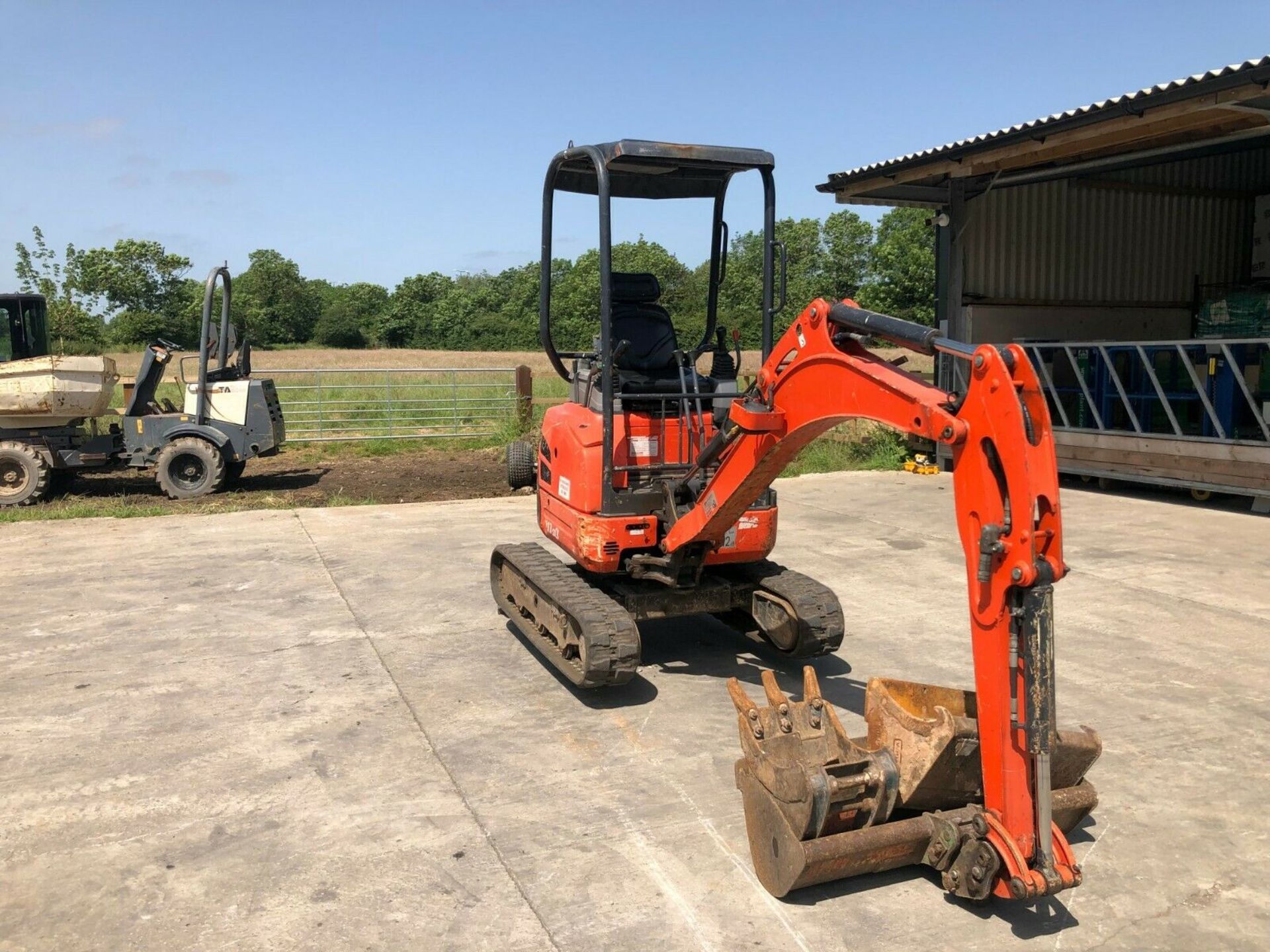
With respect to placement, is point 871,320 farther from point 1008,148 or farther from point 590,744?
point 1008,148

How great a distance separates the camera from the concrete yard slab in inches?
140

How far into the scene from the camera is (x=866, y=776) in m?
3.64

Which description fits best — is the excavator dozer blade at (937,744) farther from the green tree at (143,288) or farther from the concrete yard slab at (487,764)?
the green tree at (143,288)

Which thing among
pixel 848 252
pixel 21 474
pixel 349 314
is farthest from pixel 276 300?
pixel 21 474

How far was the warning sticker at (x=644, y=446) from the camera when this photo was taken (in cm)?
583

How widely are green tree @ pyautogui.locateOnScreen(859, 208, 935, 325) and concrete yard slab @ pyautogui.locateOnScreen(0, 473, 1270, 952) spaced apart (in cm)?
2510

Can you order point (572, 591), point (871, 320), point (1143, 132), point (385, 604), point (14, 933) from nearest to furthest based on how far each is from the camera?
point (14, 933)
point (871, 320)
point (572, 591)
point (385, 604)
point (1143, 132)

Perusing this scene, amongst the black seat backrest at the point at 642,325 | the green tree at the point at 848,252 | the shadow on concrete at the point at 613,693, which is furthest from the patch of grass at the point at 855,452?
the green tree at the point at 848,252

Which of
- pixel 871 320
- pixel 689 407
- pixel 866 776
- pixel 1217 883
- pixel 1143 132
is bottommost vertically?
pixel 1217 883

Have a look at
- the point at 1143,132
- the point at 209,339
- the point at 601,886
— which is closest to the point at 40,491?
the point at 209,339

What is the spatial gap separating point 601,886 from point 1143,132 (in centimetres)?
1103

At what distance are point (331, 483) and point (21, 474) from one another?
12.1 ft

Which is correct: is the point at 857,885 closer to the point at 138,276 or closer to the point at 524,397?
the point at 524,397

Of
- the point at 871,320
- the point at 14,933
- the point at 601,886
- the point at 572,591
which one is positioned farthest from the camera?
the point at 572,591
